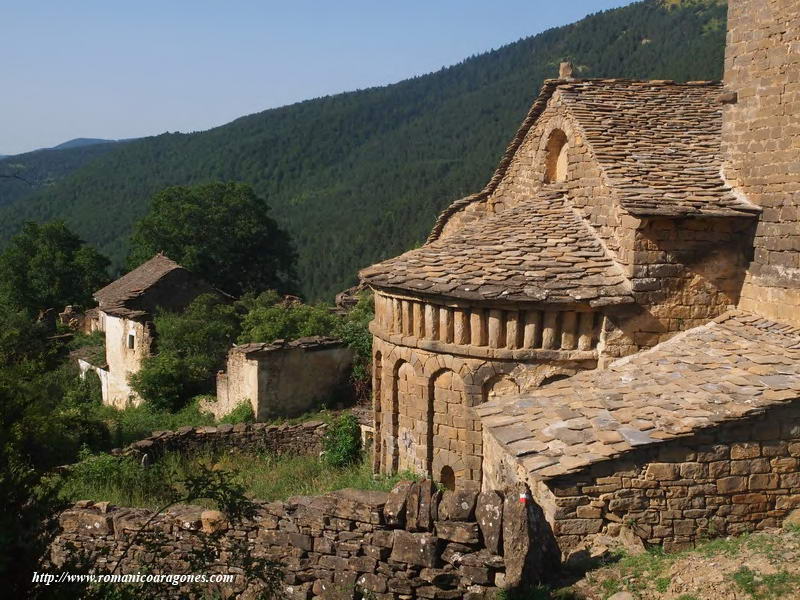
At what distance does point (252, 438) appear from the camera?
14289 millimetres

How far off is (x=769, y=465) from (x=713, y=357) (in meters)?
1.51

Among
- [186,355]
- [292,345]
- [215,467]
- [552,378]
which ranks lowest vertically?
[215,467]

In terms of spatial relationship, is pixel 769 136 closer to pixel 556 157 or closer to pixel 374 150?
pixel 556 157

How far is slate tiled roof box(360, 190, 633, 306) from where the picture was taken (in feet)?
29.4

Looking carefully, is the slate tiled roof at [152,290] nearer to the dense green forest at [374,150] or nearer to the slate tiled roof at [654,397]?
the slate tiled roof at [654,397]

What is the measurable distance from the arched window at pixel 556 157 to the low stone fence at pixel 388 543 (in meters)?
7.06

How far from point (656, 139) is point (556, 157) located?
6.78ft

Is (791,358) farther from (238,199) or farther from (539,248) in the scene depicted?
(238,199)

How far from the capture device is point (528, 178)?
1286 cm

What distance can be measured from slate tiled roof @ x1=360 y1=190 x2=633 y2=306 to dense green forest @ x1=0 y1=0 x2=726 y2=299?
36258 mm

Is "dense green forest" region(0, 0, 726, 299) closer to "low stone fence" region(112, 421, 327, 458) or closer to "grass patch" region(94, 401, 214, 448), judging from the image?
"grass patch" region(94, 401, 214, 448)

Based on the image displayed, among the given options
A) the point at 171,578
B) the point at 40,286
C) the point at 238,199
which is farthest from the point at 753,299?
the point at 40,286

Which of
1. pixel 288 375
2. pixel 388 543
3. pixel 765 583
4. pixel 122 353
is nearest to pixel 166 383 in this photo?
pixel 122 353

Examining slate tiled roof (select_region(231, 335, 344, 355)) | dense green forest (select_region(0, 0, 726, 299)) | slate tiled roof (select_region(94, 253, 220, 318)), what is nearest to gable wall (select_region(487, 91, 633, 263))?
slate tiled roof (select_region(231, 335, 344, 355))
